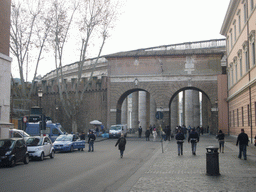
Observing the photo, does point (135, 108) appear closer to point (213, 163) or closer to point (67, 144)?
point (67, 144)

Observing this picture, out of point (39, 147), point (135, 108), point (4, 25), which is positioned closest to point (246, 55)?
point (39, 147)

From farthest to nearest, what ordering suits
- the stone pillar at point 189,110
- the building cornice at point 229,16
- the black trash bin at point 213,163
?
1. the stone pillar at point 189,110
2. the building cornice at point 229,16
3. the black trash bin at point 213,163

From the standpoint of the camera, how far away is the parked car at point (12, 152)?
15869 millimetres

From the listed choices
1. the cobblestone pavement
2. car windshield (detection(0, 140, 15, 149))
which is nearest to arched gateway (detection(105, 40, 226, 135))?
car windshield (detection(0, 140, 15, 149))

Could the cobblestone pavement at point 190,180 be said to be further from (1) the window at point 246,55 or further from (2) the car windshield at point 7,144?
(1) the window at point 246,55

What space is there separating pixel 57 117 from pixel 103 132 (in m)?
8.54

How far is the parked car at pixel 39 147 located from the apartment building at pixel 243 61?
14.7 metres

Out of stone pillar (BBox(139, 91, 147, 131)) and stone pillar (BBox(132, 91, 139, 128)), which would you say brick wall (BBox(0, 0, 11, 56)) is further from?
stone pillar (BBox(132, 91, 139, 128))

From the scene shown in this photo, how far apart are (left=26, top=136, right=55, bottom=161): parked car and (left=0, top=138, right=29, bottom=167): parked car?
1265 millimetres

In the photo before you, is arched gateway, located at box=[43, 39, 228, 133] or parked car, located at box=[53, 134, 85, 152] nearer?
parked car, located at box=[53, 134, 85, 152]

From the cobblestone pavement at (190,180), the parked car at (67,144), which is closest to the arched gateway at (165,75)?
the parked car at (67,144)

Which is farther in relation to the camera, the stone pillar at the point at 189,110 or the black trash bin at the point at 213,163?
the stone pillar at the point at 189,110

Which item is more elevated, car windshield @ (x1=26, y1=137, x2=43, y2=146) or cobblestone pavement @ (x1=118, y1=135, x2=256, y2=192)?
car windshield @ (x1=26, y1=137, x2=43, y2=146)

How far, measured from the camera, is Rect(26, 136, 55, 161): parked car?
19.1 metres
